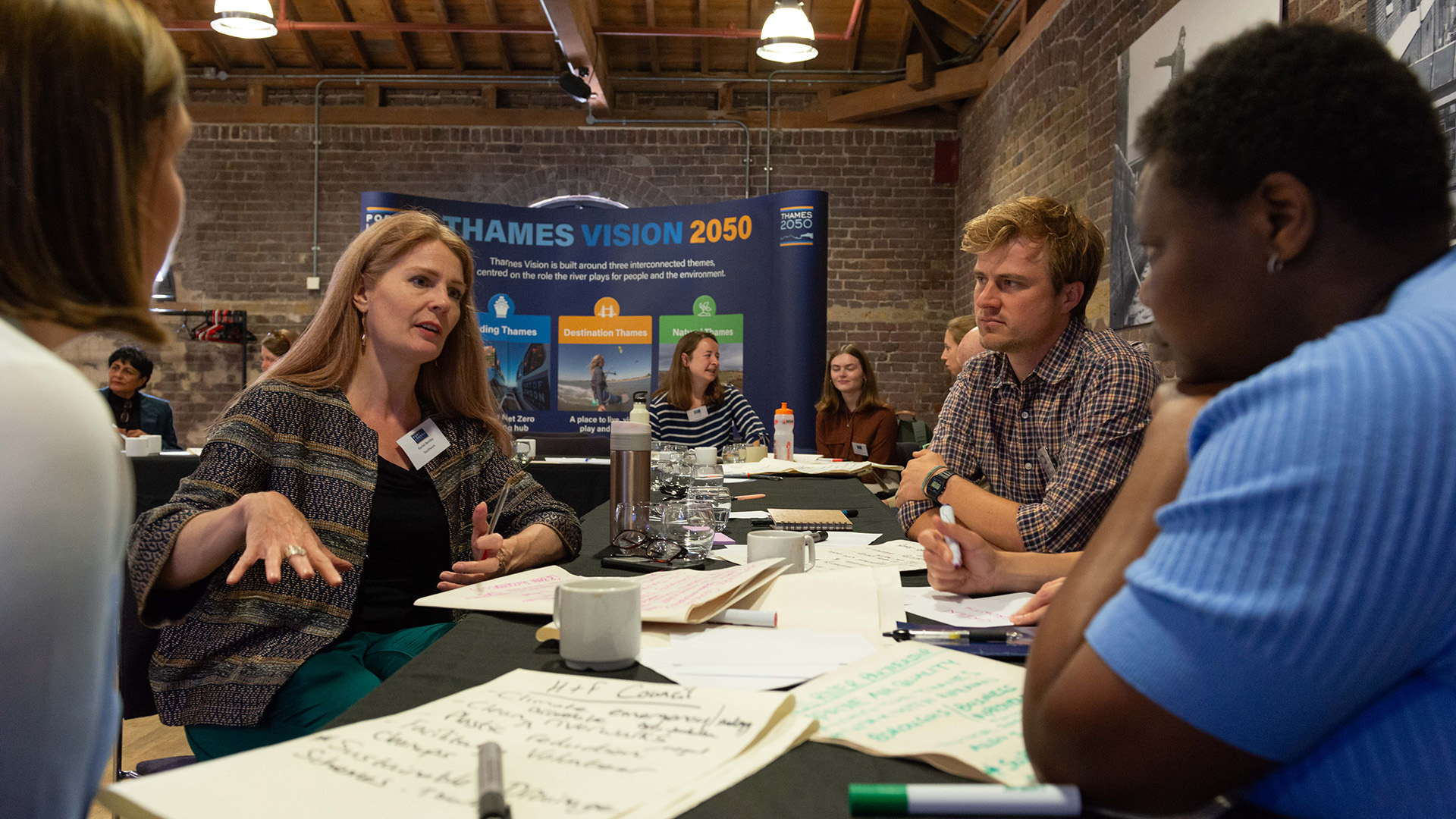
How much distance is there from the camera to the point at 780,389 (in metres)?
6.16

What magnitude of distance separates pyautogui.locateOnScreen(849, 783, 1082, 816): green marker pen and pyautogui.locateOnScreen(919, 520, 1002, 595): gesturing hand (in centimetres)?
69

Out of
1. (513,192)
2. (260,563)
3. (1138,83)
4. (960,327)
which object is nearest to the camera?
(260,563)

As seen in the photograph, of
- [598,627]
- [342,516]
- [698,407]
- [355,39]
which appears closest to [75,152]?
[598,627]

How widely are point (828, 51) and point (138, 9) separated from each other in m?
8.11

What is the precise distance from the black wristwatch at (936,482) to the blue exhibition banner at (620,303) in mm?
4185

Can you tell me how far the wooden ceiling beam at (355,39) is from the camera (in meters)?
7.33

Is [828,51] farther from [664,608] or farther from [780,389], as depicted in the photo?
[664,608]

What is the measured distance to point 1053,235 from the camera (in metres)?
1.82

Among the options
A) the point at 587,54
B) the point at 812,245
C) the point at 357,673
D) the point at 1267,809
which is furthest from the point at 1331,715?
the point at 587,54

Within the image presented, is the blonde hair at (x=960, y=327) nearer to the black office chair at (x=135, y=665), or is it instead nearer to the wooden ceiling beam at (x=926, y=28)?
the wooden ceiling beam at (x=926, y=28)

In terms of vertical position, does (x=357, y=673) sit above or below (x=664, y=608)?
below

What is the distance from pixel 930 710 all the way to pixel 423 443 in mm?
1289

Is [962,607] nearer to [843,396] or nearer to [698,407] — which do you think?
[698,407]

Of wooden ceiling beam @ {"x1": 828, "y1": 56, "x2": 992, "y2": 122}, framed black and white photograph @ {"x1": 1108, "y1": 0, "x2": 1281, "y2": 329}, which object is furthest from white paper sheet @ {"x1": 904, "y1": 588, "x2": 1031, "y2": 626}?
wooden ceiling beam @ {"x1": 828, "y1": 56, "x2": 992, "y2": 122}
